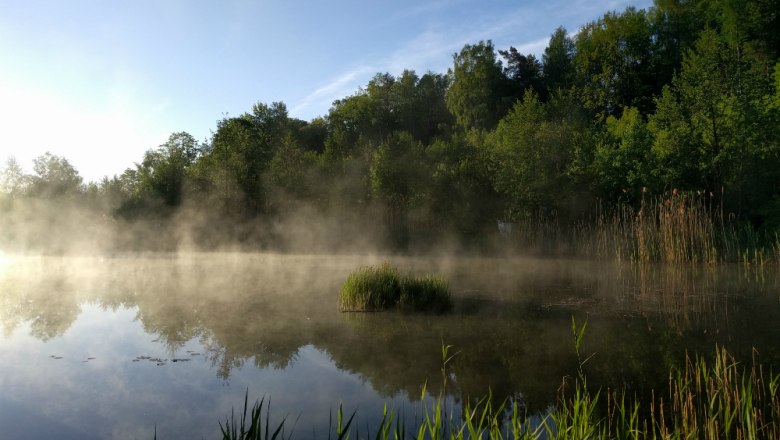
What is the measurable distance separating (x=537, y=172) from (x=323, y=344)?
17986 mm

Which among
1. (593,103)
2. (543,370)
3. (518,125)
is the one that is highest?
(593,103)

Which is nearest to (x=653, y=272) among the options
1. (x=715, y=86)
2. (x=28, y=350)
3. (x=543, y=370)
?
(x=543, y=370)

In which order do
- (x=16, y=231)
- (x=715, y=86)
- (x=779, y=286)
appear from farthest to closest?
(x=16, y=231), (x=715, y=86), (x=779, y=286)

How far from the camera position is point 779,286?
11.2m

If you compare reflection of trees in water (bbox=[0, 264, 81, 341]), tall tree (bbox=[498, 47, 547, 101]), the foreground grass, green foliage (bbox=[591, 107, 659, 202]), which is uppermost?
tall tree (bbox=[498, 47, 547, 101])

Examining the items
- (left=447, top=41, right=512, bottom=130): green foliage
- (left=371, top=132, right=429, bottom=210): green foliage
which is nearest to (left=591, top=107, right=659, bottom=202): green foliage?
(left=371, top=132, right=429, bottom=210): green foliage

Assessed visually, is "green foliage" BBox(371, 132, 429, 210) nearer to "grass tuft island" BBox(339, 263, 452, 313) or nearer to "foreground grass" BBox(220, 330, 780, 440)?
"grass tuft island" BBox(339, 263, 452, 313)

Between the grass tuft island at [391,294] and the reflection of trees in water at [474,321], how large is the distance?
411mm

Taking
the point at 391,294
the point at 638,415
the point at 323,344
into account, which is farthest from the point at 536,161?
the point at 638,415

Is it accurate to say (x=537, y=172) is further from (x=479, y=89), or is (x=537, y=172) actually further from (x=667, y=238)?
(x=479, y=89)

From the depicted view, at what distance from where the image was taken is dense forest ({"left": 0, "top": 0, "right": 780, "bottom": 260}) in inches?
791

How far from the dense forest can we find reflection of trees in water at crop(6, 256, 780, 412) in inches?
153

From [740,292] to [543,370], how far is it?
7217 mm

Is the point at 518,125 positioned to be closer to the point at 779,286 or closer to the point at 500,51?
the point at 779,286
